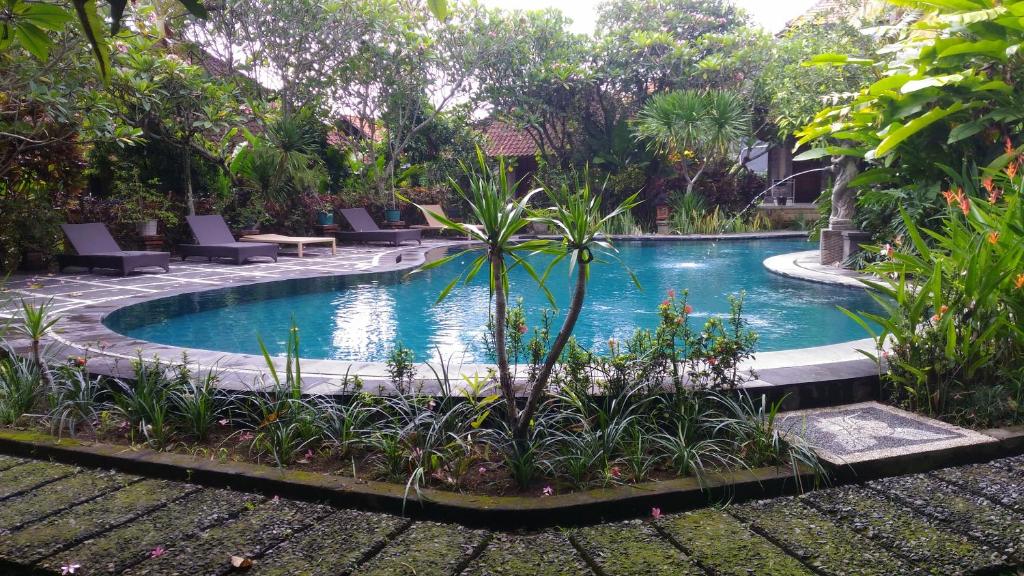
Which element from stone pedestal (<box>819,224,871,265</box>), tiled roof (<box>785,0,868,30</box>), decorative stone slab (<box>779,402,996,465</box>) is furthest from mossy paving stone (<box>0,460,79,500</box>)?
tiled roof (<box>785,0,868,30</box>)

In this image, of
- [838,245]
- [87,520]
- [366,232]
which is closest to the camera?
[87,520]

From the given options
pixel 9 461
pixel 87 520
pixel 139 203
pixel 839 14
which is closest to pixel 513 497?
pixel 87 520

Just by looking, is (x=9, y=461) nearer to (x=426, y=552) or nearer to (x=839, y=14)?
(x=426, y=552)

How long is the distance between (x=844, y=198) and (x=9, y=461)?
10169 millimetres

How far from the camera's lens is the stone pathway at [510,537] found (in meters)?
2.23

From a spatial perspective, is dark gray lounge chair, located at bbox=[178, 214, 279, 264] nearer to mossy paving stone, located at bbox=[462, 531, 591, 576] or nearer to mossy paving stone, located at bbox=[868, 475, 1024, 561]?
mossy paving stone, located at bbox=[462, 531, 591, 576]

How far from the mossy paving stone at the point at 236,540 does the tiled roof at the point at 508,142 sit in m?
21.9

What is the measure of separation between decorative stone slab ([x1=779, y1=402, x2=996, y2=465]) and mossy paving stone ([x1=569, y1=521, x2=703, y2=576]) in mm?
970

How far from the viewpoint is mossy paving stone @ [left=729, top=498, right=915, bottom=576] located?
2.21 meters

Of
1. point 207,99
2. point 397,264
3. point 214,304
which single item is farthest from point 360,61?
point 214,304

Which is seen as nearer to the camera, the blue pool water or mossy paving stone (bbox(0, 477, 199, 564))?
mossy paving stone (bbox(0, 477, 199, 564))

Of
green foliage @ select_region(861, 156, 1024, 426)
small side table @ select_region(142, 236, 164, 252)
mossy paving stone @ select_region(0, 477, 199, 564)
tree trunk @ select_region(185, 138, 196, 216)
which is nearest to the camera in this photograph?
mossy paving stone @ select_region(0, 477, 199, 564)

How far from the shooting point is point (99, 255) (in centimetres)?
1012

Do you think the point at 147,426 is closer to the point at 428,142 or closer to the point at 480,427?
the point at 480,427
